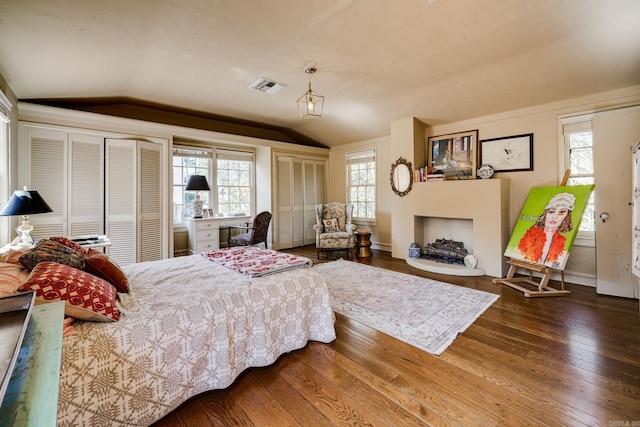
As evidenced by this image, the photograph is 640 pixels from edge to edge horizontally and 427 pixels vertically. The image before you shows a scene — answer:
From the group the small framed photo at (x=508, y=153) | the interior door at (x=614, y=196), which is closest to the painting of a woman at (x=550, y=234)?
the interior door at (x=614, y=196)

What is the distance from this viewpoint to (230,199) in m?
5.93

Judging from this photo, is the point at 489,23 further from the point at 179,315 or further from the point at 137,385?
the point at 137,385

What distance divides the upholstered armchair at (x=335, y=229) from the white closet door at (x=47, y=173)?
3802mm

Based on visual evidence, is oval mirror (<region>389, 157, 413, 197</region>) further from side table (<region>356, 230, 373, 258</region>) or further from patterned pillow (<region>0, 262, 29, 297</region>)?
patterned pillow (<region>0, 262, 29, 297</region>)

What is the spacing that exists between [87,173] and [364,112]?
4394 mm

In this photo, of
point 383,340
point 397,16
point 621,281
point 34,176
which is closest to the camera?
point 383,340

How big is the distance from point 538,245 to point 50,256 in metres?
4.80

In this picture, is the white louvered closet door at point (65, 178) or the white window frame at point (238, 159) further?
the white window frame at point (238, 159)

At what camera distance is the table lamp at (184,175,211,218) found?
16.1ft

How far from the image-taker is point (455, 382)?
1.75 m

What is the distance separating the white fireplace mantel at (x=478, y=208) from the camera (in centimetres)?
390

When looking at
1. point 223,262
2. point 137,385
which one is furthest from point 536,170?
point 137,385

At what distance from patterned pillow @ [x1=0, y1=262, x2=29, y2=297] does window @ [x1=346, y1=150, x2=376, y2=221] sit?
5.37 meters

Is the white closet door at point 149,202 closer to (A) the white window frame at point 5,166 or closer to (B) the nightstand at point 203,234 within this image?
(B) the nightstand at point 203,234
